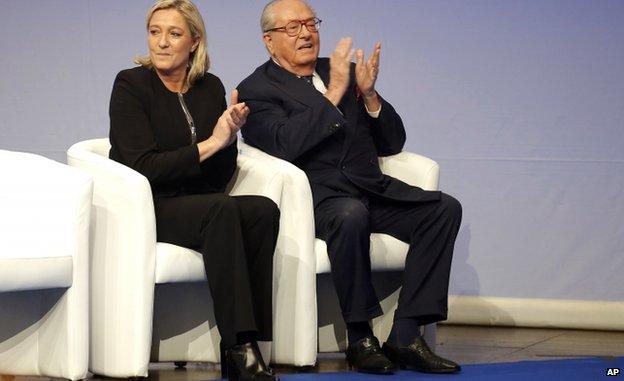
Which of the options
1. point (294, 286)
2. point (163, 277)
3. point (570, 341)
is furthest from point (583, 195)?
point (163, 277)

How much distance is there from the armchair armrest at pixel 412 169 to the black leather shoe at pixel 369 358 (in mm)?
730

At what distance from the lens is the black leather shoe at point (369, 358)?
11.1 feet

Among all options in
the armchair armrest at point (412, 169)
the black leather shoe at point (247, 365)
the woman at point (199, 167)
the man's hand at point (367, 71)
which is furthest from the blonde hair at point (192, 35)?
the black leather shoe at point (247, 365)

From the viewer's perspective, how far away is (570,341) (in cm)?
459

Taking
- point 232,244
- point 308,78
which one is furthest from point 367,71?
point 232,244

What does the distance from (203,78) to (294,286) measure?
2.39 feet

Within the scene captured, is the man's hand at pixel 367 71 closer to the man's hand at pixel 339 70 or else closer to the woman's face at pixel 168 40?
the man's hand at pixel 339 70

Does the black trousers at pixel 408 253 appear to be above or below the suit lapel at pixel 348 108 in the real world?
below

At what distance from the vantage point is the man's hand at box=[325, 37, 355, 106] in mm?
3732

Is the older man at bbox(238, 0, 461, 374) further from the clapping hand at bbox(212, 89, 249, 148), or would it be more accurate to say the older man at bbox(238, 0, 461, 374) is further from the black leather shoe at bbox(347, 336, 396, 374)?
the clapping hand at bbox(212, 89, 249, 148)

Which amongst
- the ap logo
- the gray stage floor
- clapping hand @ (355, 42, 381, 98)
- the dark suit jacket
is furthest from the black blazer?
the ap logo

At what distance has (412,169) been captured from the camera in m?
4.05

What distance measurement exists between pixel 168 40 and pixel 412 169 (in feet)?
3.38

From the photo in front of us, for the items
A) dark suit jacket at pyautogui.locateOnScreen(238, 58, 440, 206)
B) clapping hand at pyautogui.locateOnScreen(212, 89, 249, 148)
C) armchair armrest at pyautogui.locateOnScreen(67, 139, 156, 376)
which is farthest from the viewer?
dark suit jacket at pyautogui.locateOnScreen(238, 58, 440, 206)
